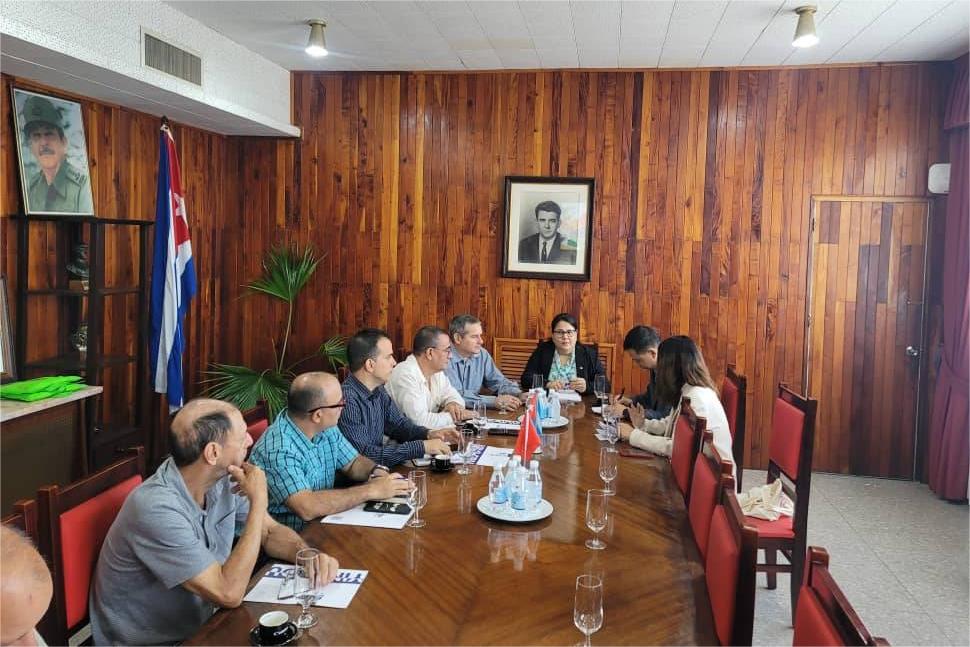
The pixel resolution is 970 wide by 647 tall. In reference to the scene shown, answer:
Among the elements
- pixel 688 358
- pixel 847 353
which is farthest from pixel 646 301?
pixel 688 358

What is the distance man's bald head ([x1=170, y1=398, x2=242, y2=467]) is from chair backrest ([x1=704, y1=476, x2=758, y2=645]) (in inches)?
55.0

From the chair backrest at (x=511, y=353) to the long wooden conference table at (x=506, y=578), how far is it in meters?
3.30

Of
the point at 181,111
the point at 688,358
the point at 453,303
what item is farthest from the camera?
the point at 453,303

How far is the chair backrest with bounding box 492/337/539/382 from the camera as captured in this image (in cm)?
615

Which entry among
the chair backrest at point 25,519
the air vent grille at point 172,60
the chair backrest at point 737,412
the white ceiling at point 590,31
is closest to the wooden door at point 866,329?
the white ceiling at point 590,31

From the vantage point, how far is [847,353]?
575 centimetres

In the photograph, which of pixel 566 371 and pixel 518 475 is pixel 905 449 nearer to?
pixel 566 371

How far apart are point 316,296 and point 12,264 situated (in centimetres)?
257

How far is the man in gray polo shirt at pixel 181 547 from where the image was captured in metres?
1.95

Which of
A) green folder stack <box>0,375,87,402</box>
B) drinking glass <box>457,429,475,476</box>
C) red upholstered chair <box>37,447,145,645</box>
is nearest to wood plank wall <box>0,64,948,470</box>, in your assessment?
green folder stack <box>0,375,87,402</box>

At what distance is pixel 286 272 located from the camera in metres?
6.16

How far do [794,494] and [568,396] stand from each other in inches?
61.3

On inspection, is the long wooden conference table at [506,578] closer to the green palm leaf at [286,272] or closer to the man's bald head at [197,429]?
the man's bald head at [197,429]

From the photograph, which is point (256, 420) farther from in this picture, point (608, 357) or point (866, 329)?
point (866, 329)
